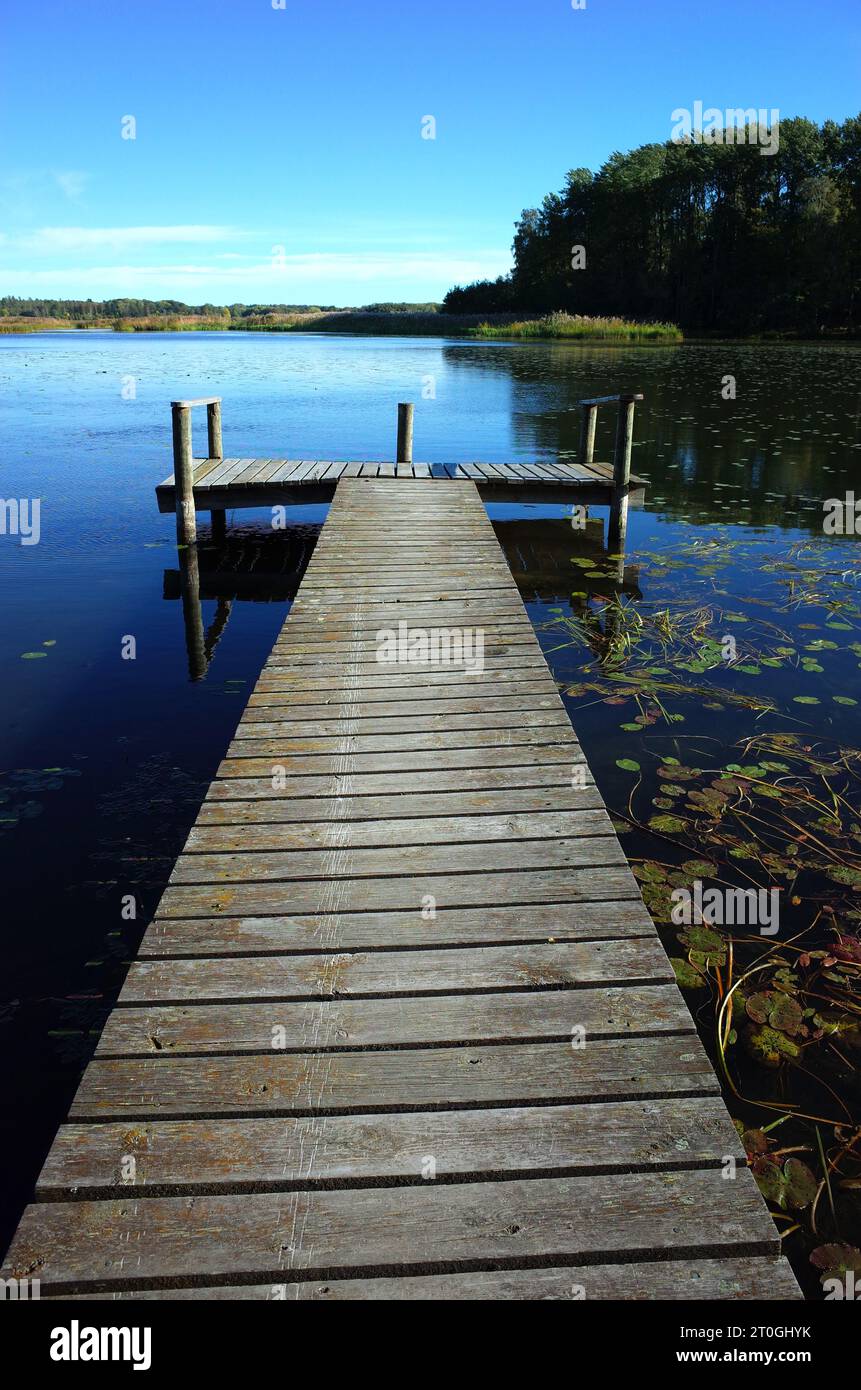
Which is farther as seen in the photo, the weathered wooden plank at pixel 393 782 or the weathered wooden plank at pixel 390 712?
the weathered wooden plank at pixel 390 712

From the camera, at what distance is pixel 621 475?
10.7 m

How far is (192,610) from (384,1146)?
25.5ft

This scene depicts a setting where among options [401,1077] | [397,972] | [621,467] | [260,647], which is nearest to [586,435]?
[621,467]

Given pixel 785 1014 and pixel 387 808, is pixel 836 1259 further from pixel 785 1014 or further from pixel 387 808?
pixel 387 808

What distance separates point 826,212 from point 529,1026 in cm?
7018

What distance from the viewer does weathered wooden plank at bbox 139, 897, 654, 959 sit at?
9.34 feet

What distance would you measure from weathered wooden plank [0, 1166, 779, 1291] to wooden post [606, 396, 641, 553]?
920cm

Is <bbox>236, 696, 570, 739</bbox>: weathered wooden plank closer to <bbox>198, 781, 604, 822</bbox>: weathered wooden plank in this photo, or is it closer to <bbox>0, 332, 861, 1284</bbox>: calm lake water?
<bbox>198, 781, 604, 822</bbox>: weathered wooden plank

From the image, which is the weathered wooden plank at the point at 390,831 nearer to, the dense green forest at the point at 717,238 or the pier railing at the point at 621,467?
the pier railing at the point at 621,467

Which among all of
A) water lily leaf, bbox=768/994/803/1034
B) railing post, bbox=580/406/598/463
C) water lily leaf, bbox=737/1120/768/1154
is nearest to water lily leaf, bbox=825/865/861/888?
water lily leaf, bbox=768/994/803/1034

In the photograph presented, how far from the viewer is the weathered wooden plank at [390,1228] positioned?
185 cm

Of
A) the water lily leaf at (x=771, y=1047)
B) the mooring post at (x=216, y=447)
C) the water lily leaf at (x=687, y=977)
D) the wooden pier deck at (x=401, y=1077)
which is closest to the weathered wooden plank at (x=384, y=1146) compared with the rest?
the wooden pier deck at (x=401, y=1077)

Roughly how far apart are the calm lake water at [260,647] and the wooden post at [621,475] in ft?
1.04
